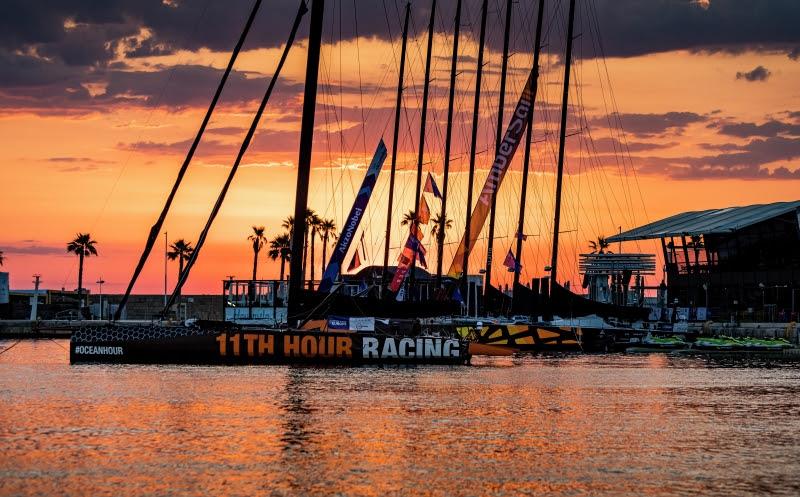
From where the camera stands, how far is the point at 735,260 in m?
116

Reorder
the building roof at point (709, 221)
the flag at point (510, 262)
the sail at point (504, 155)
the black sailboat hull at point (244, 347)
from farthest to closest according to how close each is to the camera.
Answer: the building roof at point (709, 221) < the flag at point (510, 262) < the sail at point (504, 155) < the black sailboat hull at point (244, 347)

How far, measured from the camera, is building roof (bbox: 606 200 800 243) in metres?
107

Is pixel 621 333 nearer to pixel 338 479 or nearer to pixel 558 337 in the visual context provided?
pixel 558 337

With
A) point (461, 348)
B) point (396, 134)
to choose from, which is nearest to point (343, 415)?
point (461, 348)

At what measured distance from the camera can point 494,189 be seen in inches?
2739

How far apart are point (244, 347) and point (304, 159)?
7.86 metres

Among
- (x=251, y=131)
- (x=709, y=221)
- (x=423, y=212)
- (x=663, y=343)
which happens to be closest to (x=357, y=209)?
(x=251, y=131)

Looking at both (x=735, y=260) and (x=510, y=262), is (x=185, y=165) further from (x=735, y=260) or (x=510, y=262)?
(x=735, y=260)

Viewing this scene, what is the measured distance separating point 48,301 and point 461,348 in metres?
119

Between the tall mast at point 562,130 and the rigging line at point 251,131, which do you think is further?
the tall mast at point 562,130

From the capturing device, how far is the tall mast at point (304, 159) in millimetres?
46037

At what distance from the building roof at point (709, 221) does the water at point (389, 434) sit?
6309 cm

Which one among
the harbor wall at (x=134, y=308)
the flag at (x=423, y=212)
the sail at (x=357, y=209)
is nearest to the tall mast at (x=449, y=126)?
the flag at (x=423, y=212)

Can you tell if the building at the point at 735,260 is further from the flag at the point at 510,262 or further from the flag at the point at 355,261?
the flag at the point at 355,261
